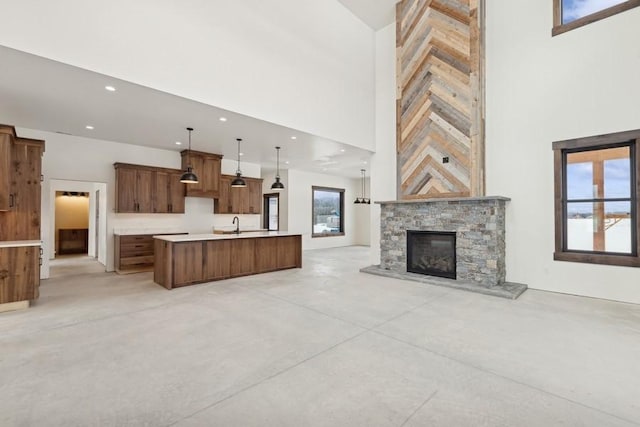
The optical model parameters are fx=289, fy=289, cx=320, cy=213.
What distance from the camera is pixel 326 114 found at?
19.3 feet

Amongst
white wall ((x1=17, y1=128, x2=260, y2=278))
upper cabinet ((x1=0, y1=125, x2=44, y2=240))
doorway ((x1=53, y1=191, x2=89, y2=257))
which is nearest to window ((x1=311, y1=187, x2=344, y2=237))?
white wall ((x1=17, y1=128, x2=260, y2=278))

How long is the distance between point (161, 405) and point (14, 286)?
354 cm

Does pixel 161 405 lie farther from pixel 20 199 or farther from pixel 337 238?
pixel 337 238

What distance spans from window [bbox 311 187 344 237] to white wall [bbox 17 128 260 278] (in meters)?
4.41

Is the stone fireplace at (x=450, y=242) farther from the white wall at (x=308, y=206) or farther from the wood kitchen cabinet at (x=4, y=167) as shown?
the wood kitchen cabinet at (x=4, y=167)

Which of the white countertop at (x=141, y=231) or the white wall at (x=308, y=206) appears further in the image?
the white wall at (x=308, y=206)

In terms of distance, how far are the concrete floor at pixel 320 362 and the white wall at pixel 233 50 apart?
2971 millimetres

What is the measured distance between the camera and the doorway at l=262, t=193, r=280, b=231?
11281mm

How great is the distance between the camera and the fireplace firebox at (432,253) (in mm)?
5383

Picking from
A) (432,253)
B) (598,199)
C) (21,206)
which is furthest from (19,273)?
(598,199)

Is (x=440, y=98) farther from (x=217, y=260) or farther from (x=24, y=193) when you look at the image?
(x=24, y=193)

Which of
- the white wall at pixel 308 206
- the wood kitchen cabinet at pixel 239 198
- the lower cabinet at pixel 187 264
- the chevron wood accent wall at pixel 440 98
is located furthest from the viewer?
the white wall at pixel 308 206

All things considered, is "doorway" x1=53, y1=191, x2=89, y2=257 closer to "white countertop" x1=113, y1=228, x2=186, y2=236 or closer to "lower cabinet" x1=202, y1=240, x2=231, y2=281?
"white countertop" x1=113, y1=228, x2=186, y2=236

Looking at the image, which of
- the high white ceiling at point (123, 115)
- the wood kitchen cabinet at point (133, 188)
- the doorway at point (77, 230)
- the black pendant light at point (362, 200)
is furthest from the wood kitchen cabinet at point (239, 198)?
the black pendant light at point (362, 200)
